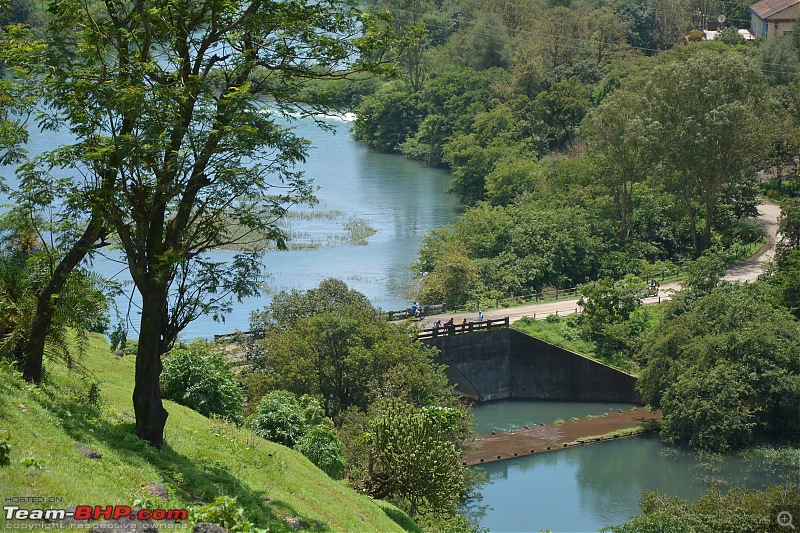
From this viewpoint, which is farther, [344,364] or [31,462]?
[344,364]

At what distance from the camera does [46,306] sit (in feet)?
60.8

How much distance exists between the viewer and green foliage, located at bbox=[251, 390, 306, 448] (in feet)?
84.7

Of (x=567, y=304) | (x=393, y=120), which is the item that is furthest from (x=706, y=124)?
(x=393, y=120)

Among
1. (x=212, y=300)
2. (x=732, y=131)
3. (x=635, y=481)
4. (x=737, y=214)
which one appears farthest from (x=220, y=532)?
(x=737, y=214)

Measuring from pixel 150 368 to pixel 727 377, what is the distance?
27.6 metres

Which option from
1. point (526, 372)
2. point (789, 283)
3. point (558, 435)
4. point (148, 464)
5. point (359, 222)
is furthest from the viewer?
point (359, 222)

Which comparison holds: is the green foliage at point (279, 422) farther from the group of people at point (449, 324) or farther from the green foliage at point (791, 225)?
the green foliage at point (791, 225)

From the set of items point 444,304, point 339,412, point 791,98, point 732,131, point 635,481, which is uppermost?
point 791,98

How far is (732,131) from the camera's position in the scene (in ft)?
181

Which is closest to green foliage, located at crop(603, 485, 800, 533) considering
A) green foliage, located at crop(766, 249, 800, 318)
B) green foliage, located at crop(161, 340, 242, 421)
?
green foliage, located at crop(161, 340, 242, 421)

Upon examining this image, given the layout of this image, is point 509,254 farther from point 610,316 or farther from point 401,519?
point 401,519

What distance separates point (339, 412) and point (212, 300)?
57.6ft

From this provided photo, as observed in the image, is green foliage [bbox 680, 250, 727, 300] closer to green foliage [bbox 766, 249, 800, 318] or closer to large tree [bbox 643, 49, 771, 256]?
green foliage [bbox 766, 249, 800, 318]

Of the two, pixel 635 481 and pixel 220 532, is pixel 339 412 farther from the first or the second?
pixel 220 532
